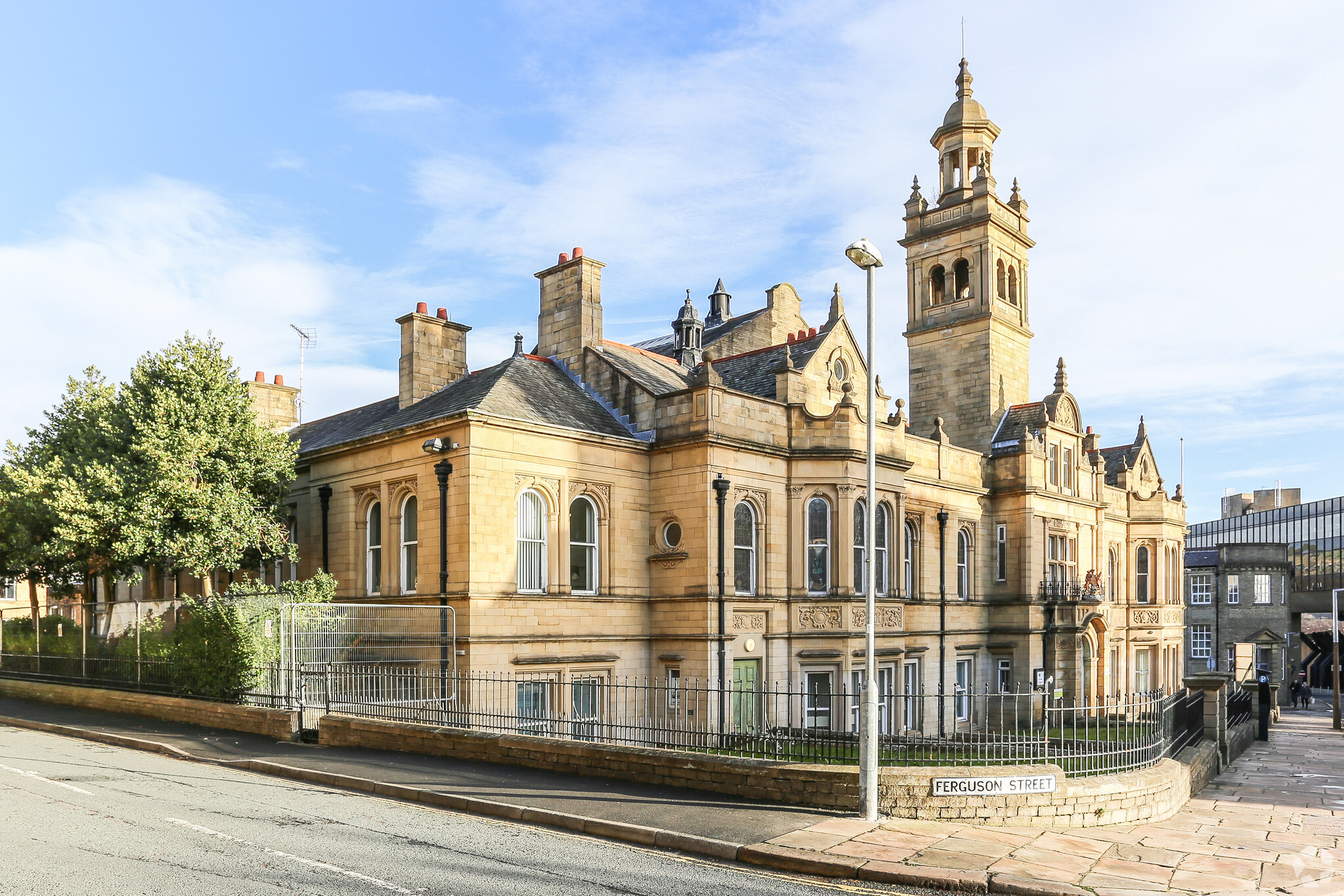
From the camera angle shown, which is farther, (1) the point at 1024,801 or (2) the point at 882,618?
(2) the point at 882,618

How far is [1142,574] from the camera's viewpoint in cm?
4438

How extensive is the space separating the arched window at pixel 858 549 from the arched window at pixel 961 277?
16.6 meters

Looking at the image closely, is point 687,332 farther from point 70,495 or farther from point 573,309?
point 70,495

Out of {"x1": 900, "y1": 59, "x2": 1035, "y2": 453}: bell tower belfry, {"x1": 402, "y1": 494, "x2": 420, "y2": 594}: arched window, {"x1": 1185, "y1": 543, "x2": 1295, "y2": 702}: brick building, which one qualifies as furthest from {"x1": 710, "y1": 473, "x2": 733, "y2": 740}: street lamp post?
{"x1": 1185, "y1": 543, "x2": 1295, "y2": 702}: brick building

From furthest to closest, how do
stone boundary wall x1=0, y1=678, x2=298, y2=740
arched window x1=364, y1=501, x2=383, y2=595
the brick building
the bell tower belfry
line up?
the brick building < the bell tower belfry < arched window x1=364, y1=501, x2=383, y2=595 < stone boundary wall x1=0, y1=678, x2=298, y2=740

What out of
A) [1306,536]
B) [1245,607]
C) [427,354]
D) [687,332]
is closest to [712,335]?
[687,332]

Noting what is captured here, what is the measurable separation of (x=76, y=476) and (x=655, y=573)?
14.6 meters

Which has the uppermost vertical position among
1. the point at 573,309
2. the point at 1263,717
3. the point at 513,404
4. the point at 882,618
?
the point at 573,309

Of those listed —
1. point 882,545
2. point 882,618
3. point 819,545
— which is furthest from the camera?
point 882,545

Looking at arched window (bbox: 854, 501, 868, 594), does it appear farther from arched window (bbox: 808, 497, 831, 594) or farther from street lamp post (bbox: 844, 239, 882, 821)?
street lamp post (bbox: 844, 239, 882, 821)

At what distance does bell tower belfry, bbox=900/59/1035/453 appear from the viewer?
125ft

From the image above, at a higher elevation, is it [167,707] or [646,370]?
[646,370]

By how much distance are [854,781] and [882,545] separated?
1484 centimetres

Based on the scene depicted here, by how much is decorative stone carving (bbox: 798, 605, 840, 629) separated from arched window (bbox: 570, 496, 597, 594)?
17.2ft
